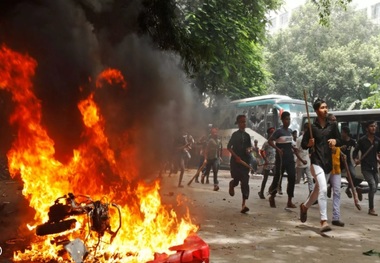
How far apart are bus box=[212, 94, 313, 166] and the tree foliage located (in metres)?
14.2

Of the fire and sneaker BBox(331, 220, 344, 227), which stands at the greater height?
the fire

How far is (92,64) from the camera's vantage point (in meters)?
7.13

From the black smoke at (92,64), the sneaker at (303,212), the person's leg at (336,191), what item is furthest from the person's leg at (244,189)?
the black smoke at (92,64)

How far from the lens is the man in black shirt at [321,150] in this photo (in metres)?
6.09

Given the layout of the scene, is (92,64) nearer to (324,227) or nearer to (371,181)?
(324,227)

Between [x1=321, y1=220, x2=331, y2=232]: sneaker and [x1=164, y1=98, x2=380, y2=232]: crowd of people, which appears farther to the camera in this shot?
[x1=164, y1=98, x2=380, y2=232]: crowd of people

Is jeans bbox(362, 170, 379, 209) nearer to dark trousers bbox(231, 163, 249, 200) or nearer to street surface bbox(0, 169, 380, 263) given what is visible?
street surface bbox(0, 169, 380, 263)

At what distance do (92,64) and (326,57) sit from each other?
101 ft

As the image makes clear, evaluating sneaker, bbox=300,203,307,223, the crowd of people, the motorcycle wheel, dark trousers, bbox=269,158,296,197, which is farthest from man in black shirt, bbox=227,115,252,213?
the motorcycle wheel

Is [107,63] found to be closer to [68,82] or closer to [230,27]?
[68,82]

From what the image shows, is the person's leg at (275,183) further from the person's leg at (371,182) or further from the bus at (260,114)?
the bus at (260,114)

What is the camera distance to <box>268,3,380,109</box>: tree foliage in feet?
109

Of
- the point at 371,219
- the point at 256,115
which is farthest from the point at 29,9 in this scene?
the point at 256,115

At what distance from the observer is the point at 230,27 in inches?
558
